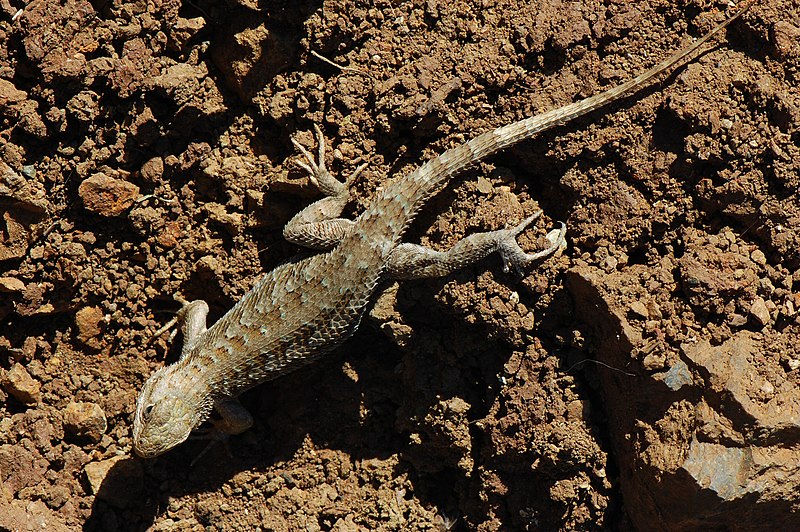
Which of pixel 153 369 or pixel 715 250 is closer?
pixel 715 250

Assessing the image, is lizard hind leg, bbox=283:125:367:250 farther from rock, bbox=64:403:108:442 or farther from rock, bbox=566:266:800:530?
rock, bbox=64:403:108:442

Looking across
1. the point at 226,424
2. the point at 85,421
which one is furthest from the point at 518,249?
the point at 85,421

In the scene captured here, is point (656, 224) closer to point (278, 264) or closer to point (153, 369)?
point (278, 264)

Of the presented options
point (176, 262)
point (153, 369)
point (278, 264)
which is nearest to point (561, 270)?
point (278, 264)

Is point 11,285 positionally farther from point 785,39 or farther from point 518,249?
point 785,39

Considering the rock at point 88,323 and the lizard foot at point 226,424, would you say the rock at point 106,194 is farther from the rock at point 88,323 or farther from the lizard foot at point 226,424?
the lizard foot at point 226,424

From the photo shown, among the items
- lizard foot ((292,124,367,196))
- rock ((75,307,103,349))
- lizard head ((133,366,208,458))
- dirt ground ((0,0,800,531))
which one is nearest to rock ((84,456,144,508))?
dirt ground ((0,0,800,531))

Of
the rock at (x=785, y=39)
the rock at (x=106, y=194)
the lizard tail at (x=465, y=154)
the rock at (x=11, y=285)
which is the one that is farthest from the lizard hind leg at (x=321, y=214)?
the rock at (x=785, y=39)
